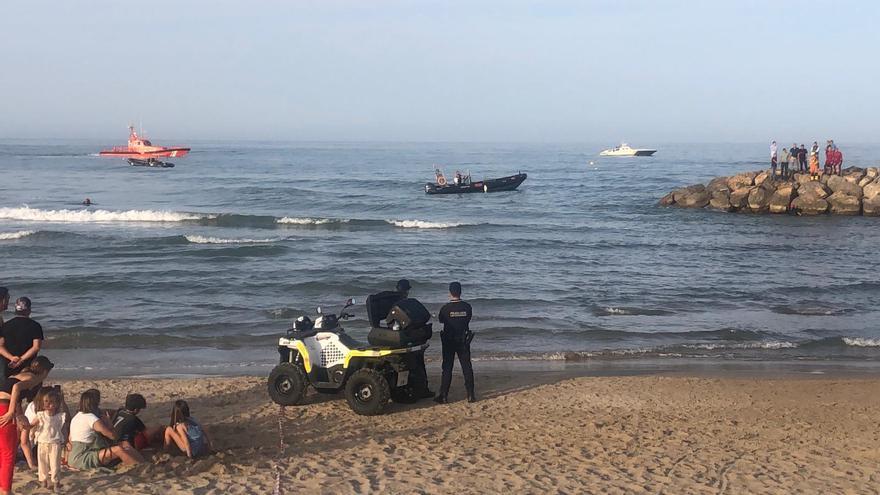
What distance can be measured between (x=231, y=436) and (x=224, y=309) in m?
8.42

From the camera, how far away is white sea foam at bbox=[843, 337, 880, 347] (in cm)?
1394

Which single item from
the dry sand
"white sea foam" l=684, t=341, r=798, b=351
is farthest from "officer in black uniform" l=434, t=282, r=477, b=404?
"white sea foam" l=684, t=341, r=798, b=351

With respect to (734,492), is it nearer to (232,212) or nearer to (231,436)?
(231,436)

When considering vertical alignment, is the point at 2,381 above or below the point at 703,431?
above

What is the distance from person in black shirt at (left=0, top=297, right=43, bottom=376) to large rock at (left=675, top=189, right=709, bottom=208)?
113 ft

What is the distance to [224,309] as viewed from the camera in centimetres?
1638

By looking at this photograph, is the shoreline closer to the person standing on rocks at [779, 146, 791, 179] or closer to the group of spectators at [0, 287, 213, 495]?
the group of spectators at [0, 287, 213, 495]

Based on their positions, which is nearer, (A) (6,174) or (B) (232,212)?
(B) (232,212)

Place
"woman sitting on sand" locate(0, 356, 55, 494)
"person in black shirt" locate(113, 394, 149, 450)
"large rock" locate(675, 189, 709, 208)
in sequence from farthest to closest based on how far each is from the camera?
"large rock" locate(675, 189, 709, 208)
"person in black shirt" locate(113, 394, 149, 450)
"woman sitting on sand" locate(0, 356, 55, 494)

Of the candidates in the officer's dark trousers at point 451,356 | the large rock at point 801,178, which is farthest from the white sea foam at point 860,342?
the large rock at point 801,178

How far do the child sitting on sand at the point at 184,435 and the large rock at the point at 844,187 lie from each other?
32725 millimetres

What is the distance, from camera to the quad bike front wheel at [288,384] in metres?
9.16

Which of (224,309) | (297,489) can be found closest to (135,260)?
(224,309)

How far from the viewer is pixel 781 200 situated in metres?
34.6
